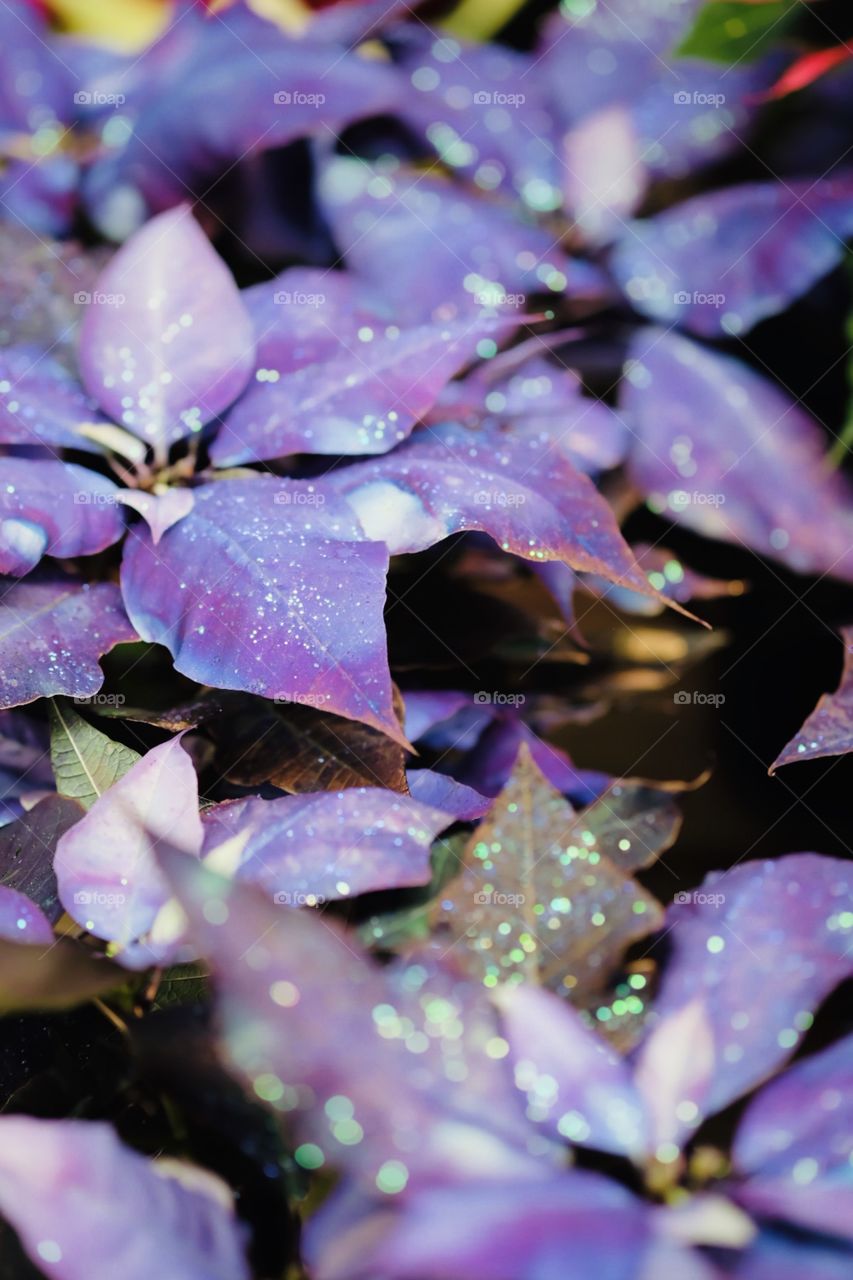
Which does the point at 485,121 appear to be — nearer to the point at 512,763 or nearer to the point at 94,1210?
the point at 512,763

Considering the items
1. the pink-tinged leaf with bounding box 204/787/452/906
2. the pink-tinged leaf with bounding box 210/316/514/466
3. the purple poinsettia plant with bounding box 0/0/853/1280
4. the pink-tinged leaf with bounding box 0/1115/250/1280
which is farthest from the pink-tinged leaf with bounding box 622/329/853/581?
the pink-tinged leaf with bounding box 0/1115/250/1280

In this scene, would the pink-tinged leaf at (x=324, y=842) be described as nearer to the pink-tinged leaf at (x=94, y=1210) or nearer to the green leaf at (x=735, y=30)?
the pink-tinged leaf at (x=94, y=1210)

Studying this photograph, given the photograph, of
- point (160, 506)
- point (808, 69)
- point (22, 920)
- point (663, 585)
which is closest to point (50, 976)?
point (22, 920)

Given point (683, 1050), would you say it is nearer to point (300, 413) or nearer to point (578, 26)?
point (300, 413)

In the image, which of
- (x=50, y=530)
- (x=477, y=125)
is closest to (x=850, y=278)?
(x=477, y=125)

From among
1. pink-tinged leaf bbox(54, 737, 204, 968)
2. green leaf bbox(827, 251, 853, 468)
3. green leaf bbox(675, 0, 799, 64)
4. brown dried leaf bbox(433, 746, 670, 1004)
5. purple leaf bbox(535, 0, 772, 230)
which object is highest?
green leaf bbox(675, 0, 799, 64)

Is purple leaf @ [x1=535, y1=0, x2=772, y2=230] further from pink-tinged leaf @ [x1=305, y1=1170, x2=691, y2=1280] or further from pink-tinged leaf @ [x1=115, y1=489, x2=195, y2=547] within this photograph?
pink-tinged leaf @ [x1=305, y1=1170, x2=691, y2=1280]
